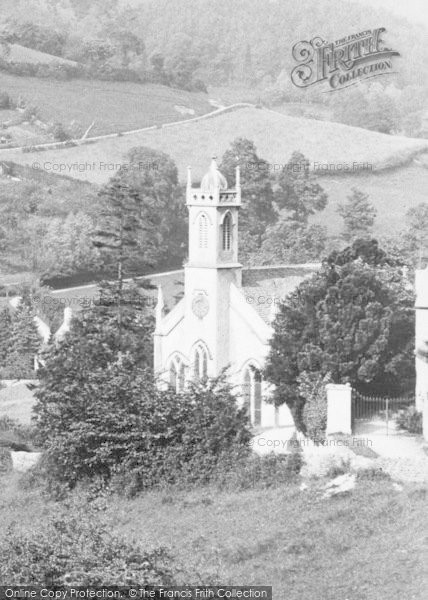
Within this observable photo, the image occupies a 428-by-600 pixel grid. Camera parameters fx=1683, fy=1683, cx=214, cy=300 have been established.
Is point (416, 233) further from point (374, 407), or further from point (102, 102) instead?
point (374, 407)

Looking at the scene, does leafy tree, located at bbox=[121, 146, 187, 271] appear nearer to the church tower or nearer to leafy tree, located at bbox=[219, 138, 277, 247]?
leafy tree, located at bbox=[219, 138, 277, 247]

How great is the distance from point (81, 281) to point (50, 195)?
23.3 meters

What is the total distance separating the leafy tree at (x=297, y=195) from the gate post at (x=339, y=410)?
65.1m

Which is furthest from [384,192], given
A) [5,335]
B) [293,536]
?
[293,536]

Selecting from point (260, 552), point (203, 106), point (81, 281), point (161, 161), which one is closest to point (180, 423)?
point (260, 552)

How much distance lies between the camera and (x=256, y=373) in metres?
52.9

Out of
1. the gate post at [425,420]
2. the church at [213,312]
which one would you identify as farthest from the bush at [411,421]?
the church at [213,312]

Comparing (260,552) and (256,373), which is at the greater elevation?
(256,373)

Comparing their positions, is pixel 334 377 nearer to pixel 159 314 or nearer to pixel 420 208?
pixel 159 314

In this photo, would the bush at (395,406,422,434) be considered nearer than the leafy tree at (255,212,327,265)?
Yes

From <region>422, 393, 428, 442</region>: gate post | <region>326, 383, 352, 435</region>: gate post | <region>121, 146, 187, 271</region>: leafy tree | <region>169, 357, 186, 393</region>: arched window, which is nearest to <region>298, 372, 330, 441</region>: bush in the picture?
<region>326, 383, 352, 435</region>: gate post

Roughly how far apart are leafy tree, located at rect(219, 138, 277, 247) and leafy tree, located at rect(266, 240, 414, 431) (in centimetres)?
5394

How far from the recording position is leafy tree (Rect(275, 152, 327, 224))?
111 m

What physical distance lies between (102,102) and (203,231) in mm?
82706
